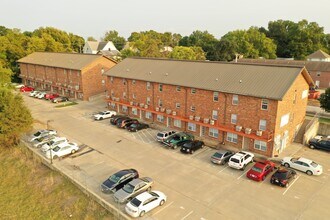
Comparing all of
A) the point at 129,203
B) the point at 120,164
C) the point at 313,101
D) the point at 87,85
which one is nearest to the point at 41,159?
the point at 120,164

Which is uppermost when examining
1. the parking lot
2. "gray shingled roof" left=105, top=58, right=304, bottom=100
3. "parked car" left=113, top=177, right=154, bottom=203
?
"gray shingled roof" left=105, top=58, right=304, bottom=100

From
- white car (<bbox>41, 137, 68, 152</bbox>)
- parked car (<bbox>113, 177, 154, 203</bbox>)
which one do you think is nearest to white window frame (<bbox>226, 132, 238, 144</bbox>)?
parked car (<bbox>113, 177, 154, 203</bbox>)

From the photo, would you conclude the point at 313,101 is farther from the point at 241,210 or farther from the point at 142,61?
the point at 241,210

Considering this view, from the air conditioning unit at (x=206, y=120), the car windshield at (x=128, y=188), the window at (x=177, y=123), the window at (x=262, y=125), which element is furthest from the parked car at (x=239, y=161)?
the window at (x=177, y=123)

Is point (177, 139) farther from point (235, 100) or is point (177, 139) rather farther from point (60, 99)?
point (60, 99)

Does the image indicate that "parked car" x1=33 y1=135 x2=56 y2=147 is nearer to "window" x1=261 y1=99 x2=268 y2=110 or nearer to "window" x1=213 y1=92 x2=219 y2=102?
"window" x1=213 y1=92 x2=219 y2=102

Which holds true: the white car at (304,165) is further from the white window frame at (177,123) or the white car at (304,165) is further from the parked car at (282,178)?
the white window frame at (177,123)

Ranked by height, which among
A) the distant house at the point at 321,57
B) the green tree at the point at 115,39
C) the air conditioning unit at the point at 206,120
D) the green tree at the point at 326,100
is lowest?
the air conditioning unit at the point at 206,120
